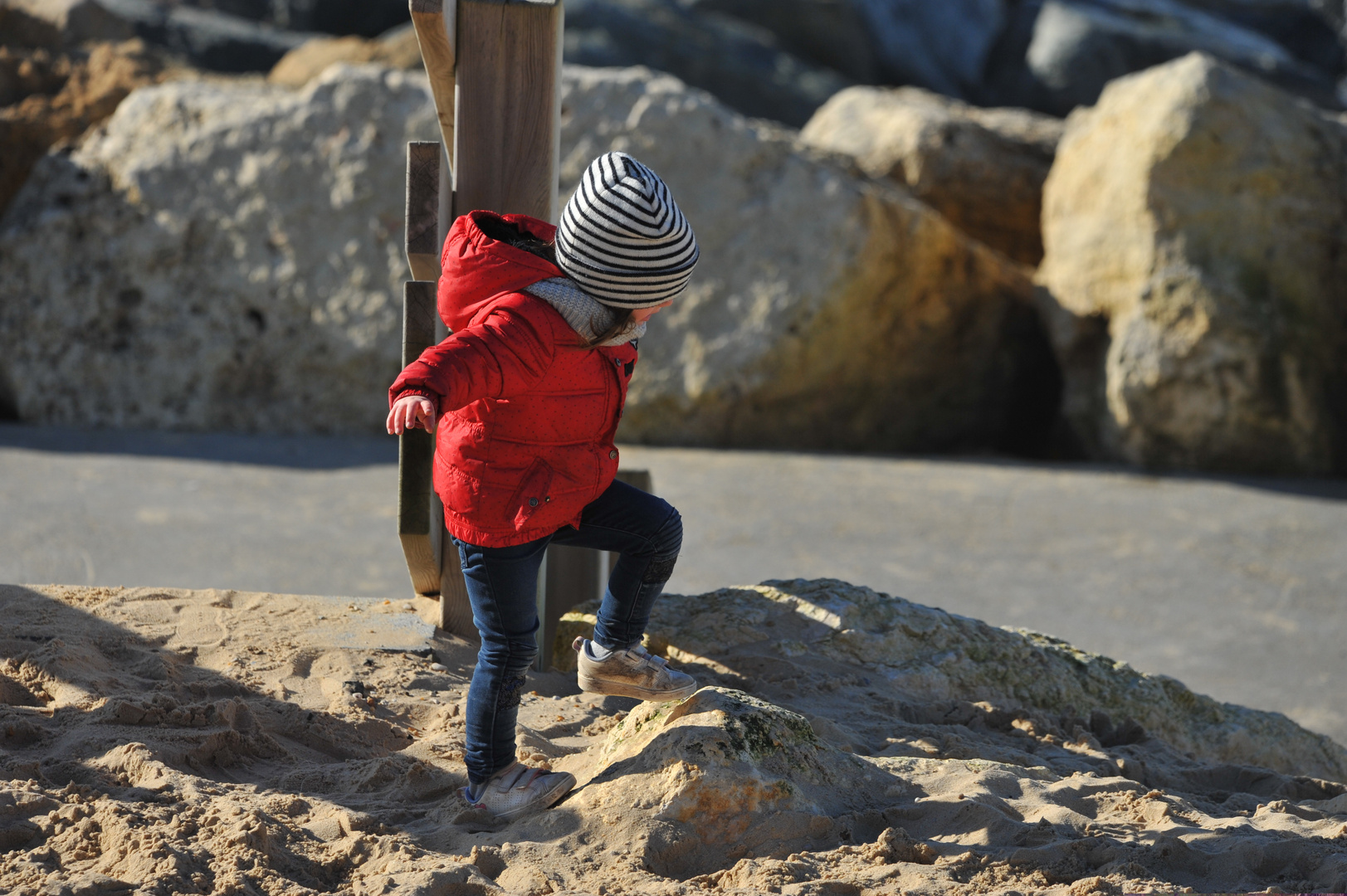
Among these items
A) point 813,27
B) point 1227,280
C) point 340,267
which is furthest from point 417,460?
point 813,27

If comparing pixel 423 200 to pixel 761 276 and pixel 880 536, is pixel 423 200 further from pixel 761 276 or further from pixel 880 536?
pixel 761 276

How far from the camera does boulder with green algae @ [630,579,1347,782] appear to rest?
9.78 ft

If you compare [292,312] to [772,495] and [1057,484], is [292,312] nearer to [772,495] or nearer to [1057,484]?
[772,495]

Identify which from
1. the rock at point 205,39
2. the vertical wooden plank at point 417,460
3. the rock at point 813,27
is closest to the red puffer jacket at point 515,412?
the vertical wooden plank at point 417,460

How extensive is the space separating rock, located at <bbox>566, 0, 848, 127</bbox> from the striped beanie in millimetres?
11093

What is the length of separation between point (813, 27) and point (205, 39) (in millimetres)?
7092

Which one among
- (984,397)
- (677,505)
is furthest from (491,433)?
(984,397)

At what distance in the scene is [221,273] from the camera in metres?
6.66

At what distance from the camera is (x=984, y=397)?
7.44m

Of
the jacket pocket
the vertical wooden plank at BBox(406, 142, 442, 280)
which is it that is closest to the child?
the jacket pocket

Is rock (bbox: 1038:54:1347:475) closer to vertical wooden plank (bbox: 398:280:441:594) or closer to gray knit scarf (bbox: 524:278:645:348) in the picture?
vertical wooden plank (bbox: 398:280:441:594)

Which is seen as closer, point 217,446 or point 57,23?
point 217,446

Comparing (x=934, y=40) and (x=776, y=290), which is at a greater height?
(x=934, y=40)

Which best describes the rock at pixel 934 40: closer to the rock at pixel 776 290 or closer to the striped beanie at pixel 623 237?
the rock at pixel 776 290
